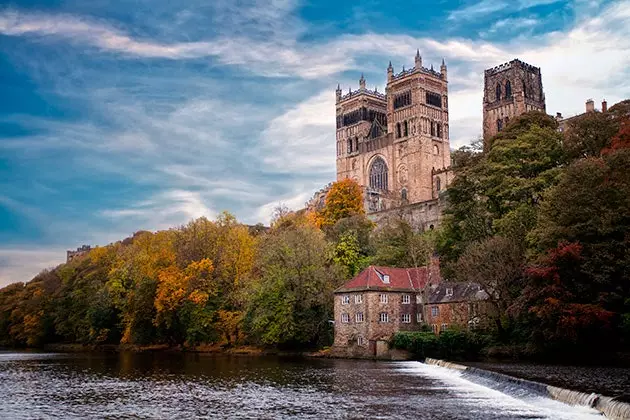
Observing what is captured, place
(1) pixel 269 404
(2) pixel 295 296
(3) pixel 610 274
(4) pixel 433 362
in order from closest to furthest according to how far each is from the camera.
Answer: (1) pixel 269 404 → (3) pixel 610 274 → (4) pixel 433 362 → (2) pixel 295 296

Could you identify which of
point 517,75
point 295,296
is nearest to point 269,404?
point 295,296

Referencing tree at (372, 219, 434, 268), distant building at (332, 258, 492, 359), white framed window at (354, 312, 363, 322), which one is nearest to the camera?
distant building at (332, 258, 492, 359)

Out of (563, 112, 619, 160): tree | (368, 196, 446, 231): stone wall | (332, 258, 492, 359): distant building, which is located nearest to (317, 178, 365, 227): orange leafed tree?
(368, 196, 446, 231): stone wall

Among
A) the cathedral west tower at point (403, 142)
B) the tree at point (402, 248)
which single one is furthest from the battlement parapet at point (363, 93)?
the tree at point (402, 248)

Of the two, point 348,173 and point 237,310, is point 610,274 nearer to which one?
point 237,310

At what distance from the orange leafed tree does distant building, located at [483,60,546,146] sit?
3351 cm

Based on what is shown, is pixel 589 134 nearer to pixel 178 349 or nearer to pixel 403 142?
pixel 178 349

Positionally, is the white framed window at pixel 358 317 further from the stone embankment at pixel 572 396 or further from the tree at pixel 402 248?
the stone embankment at pixel 572 396

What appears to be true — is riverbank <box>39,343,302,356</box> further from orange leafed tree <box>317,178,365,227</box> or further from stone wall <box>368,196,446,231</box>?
stone wall <box>368,196,446,231</box>

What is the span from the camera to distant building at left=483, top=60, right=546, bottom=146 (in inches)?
5015

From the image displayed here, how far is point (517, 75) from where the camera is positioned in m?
128

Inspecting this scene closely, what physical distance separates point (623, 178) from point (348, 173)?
355 ft

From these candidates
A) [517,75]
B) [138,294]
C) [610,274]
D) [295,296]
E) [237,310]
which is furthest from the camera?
[517,75]

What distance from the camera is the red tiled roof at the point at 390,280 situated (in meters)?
56.8
